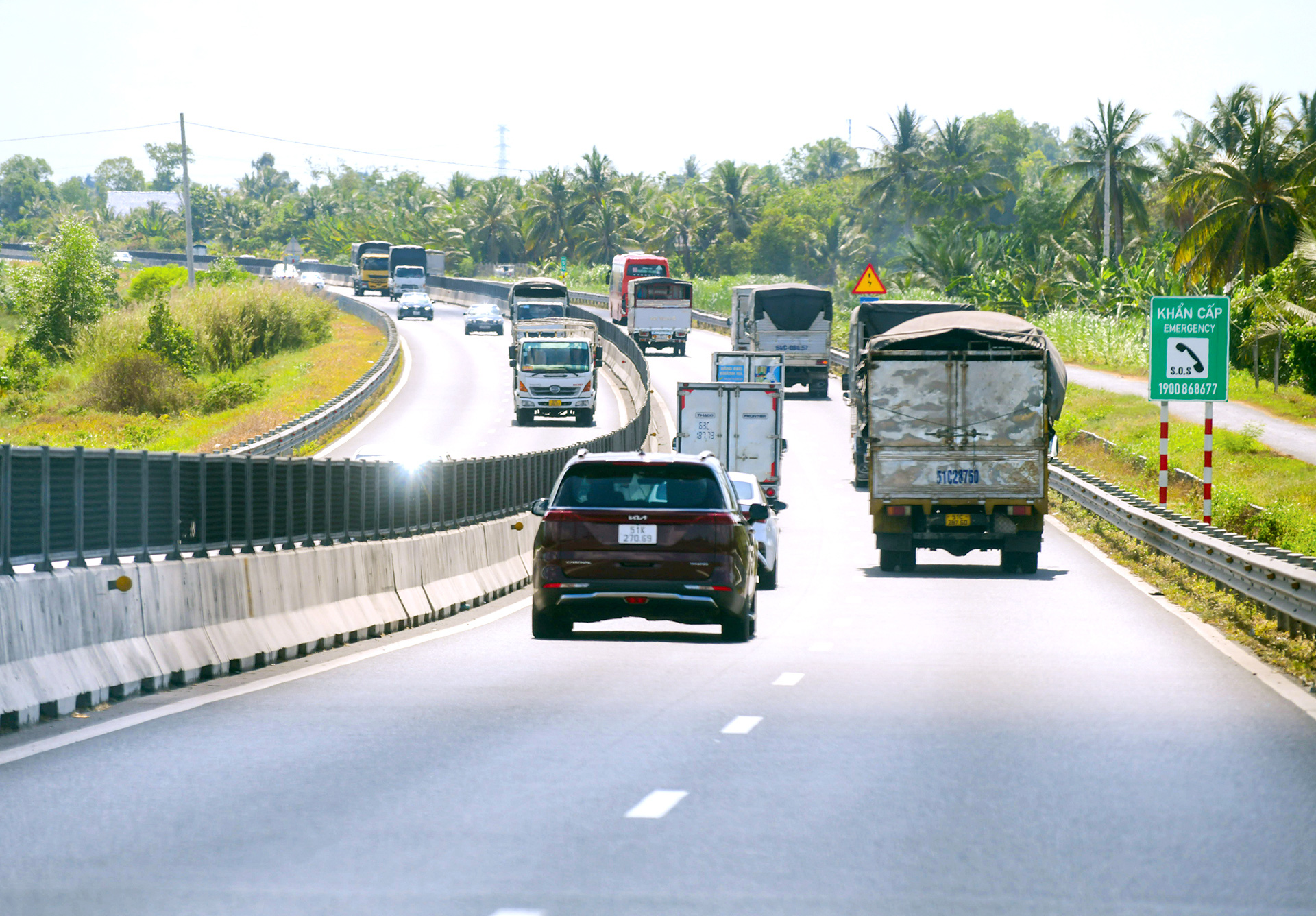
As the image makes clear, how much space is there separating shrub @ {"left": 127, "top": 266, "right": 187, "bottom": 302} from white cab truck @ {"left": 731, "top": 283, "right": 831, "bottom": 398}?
59530 mm

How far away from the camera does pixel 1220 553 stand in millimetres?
18984

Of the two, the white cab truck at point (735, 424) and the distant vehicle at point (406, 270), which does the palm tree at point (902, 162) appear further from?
the white cab truck at point (735, 424)

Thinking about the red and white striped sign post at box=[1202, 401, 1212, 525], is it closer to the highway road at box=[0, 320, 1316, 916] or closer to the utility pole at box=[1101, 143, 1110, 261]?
the highway road at box=[0, 320, 1316, 916]

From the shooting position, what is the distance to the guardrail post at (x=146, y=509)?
1321 centimetres

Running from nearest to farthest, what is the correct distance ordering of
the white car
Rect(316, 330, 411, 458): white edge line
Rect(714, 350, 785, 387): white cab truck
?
the white car < Rect(714, 350, 785, 387): white cab truck < Rect(316, 330, 411, 458): white edge line

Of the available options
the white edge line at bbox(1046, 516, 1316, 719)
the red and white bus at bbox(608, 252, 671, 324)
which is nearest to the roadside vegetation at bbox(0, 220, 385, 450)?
the red and white bus at bbox(608, 252, 671, 324)

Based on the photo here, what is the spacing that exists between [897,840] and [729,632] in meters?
8.79

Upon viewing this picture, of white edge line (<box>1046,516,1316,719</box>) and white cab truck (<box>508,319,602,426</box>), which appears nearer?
white edge line (<box>1046,516,1316,719</box>)

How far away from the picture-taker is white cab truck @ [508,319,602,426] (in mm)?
54656

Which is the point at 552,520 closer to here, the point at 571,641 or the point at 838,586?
the point at 571,641

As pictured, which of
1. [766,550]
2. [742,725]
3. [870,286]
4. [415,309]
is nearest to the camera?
[742,725]

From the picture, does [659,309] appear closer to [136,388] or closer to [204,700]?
[136,388]

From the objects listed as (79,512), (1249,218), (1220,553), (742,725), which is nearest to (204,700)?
(79,512)

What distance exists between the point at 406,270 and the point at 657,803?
106286mm
